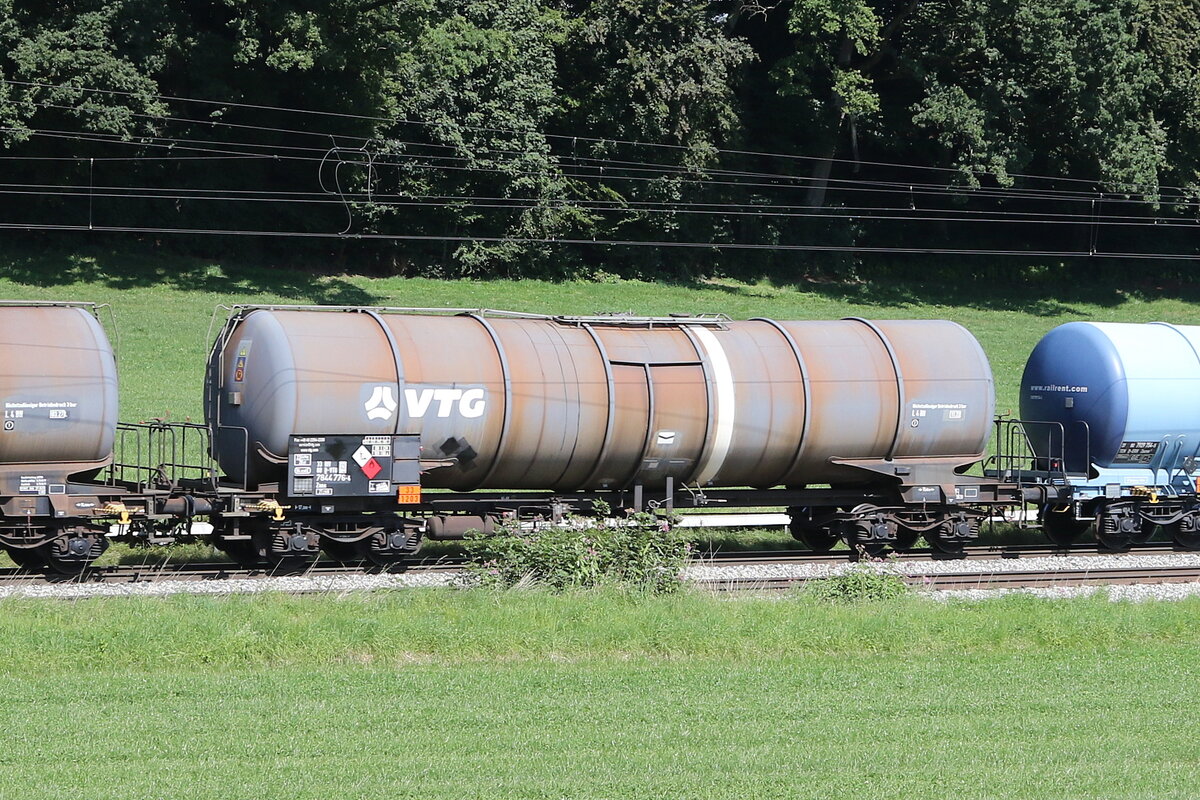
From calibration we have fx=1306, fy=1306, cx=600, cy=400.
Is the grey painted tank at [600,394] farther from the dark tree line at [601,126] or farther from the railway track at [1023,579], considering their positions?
the dark tree line at [601,126]

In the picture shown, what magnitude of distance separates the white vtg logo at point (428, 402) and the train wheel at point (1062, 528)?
1083 centimetres

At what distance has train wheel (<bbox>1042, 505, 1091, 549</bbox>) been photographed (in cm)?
2312

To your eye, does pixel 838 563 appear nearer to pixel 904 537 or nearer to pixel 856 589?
pixel 904 537

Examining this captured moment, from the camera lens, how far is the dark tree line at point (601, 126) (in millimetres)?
44438

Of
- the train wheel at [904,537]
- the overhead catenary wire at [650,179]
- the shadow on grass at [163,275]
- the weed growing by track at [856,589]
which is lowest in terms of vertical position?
the train wheel at [904,537]

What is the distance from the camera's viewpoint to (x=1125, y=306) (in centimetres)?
5950

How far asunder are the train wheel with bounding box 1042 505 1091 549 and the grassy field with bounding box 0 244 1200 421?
12.8m

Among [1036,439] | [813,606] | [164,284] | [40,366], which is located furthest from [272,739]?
[164,284]

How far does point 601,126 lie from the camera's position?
5516 cm

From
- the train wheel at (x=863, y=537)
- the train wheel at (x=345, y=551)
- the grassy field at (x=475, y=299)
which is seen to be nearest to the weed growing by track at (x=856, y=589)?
the train wheel at (x=863, y=537)

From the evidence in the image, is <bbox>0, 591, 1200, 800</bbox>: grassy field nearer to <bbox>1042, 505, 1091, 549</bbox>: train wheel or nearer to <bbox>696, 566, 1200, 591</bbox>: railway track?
<bbox>696, 566, 1200, 591</bbox>: railway track

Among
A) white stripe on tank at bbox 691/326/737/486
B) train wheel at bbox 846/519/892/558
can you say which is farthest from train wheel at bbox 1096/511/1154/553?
white stripe on tank at bbox 691/326/737/486

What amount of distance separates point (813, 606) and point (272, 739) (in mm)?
7218

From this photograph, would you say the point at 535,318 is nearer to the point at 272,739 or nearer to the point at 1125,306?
the point at 272,739
